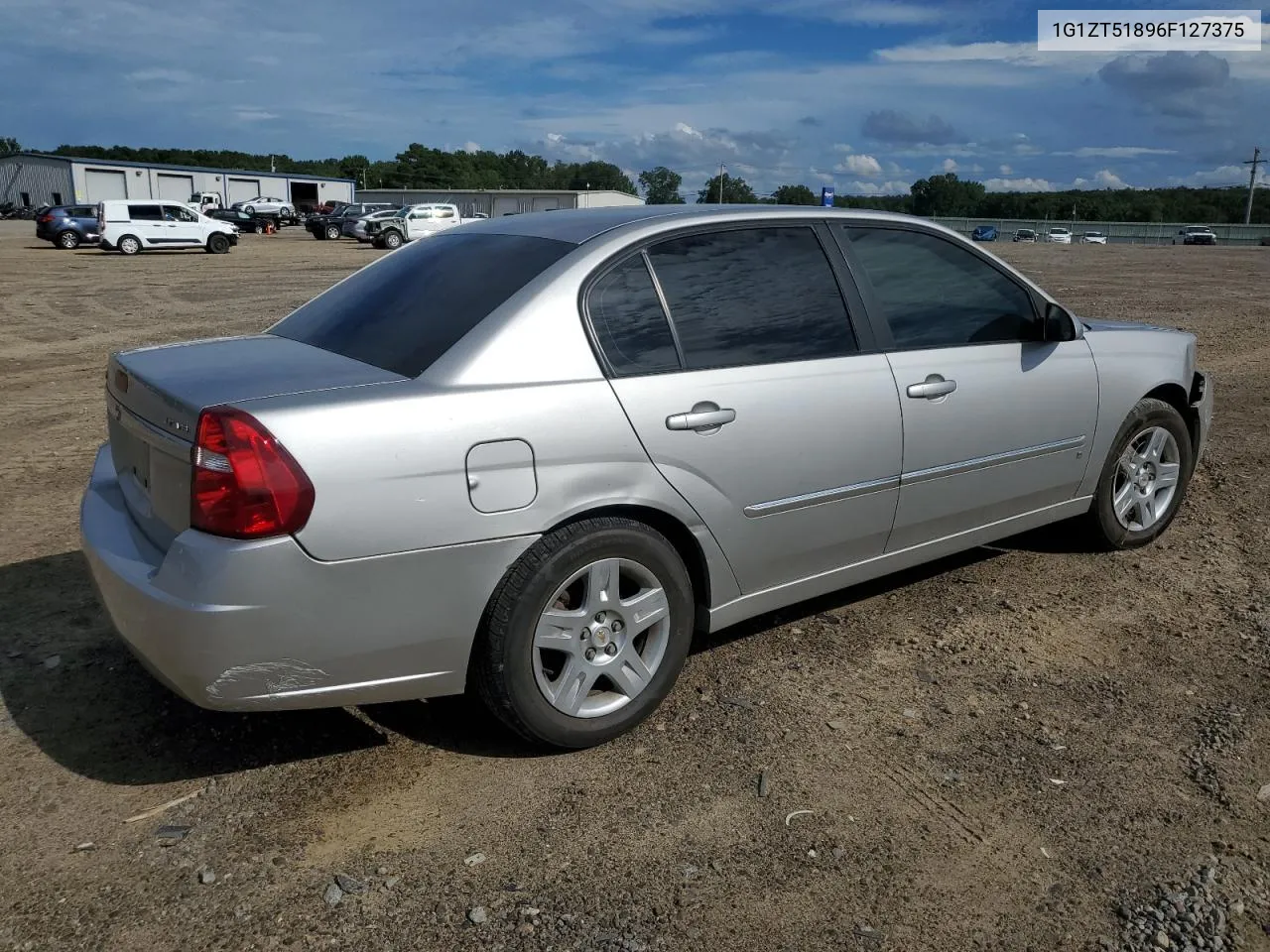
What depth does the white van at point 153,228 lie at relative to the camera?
33281 mm

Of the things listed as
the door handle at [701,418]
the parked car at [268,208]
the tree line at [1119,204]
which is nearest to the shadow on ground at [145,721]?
the door handle at [701,418]

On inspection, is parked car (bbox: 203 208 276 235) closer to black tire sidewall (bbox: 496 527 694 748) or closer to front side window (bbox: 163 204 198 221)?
front side window (bbox: 163 204 198 221)

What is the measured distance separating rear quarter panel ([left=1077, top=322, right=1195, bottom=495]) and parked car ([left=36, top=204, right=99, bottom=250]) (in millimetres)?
37365

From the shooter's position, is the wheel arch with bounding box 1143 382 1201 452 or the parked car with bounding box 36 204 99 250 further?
the parked car with bounding box 36 204 99 250

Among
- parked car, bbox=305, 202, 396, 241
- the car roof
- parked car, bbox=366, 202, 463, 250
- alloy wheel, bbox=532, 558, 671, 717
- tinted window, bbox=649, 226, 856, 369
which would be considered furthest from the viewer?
parked car, bbox=305, 202, 396, 241

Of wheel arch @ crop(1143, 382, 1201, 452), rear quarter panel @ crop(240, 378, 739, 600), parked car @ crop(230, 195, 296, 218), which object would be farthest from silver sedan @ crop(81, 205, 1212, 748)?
parked car @ crop(230, 195, 296, 218)

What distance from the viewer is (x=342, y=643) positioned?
2.82 m

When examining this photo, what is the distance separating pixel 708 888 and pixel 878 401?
1907 millimetres

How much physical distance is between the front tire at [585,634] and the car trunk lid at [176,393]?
72 centimetres

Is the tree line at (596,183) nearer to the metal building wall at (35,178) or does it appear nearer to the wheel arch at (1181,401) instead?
the metal building wall at (35,178)

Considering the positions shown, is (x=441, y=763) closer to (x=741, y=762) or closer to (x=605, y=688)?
(x=605, y=688)

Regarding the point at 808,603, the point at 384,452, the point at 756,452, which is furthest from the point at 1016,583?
the point at 384,452

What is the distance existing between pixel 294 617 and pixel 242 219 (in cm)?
5817

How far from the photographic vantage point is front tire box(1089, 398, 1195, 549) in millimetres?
4918
